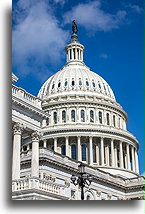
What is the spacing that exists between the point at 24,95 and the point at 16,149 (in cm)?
345

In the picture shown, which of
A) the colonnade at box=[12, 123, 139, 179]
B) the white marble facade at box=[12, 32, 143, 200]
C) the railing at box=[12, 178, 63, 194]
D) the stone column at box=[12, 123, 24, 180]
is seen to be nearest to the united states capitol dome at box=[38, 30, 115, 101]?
the white marble facade at box=[12, 32, 143, 200]

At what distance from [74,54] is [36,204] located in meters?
62.3

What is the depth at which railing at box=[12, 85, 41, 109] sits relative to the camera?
74.7ft

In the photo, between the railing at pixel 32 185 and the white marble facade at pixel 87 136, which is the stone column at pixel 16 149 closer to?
the railing at pixel 32 185

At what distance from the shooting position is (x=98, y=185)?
144ft

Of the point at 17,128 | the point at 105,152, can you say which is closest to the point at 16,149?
the point at 17,128

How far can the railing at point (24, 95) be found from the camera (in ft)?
74.7

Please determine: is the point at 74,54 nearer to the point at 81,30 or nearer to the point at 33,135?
the point at 33,135

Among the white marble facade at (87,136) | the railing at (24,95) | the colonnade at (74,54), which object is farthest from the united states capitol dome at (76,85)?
the railing at (24,95)

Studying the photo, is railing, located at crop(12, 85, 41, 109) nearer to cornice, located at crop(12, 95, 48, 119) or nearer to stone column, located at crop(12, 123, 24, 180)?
cornice, located at crop(12, 95, 48, 119)

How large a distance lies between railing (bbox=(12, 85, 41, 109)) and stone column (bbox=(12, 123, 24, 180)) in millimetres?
1648

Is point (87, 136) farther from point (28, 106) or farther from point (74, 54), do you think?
point (28, 106)

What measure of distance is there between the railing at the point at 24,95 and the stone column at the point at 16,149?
165 centimetres

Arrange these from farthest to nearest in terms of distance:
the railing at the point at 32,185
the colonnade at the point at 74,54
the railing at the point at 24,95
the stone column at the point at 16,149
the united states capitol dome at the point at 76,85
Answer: the colonnade at the point at 74,54 → the united states capitol dome at the point at 76,85 → the railing at the point at 24,95 → the stone column at the point at 16,149 → the railing at the point at 32,185
